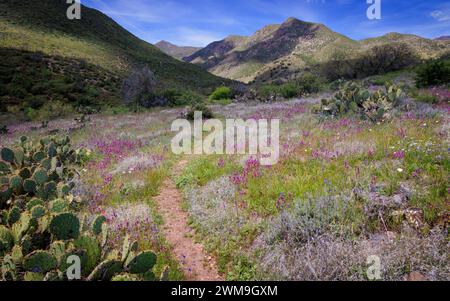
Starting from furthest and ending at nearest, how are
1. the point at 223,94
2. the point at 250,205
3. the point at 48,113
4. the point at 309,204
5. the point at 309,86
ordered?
the point at 223,94 → the point at 48,113 → the point at 309,86 → the point at 250,205 → the point at 309,204

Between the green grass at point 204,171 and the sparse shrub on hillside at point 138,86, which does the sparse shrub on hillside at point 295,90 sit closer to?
the sparse shrub on hillside at point 138,86

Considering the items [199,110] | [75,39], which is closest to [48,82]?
[75,39]

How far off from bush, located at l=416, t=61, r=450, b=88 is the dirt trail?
70.9ft

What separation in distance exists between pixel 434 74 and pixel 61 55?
5581 centimetres

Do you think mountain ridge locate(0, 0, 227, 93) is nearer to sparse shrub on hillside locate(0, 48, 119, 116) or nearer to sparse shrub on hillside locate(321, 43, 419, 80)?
sparse shrub on hillside locate(0, 48, 119, 116)

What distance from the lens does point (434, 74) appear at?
20266 mm

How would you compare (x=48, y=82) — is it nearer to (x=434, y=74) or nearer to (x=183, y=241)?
(x=183, y=241)

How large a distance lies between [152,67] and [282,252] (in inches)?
2892

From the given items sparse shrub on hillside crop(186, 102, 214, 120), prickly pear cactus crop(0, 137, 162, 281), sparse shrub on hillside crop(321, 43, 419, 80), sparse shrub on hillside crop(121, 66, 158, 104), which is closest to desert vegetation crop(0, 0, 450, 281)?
prickly pear cactus crop(0, 137, 162, 281)

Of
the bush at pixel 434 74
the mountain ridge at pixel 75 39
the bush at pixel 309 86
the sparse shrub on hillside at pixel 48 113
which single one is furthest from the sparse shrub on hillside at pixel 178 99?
the mountain ridge at pixel 75 39

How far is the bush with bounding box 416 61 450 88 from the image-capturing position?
784 inches

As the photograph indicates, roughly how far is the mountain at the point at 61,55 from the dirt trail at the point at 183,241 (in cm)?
3654

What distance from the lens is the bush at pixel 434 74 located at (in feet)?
65.3

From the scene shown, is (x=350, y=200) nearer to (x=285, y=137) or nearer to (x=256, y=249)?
(x=256, y=249)
